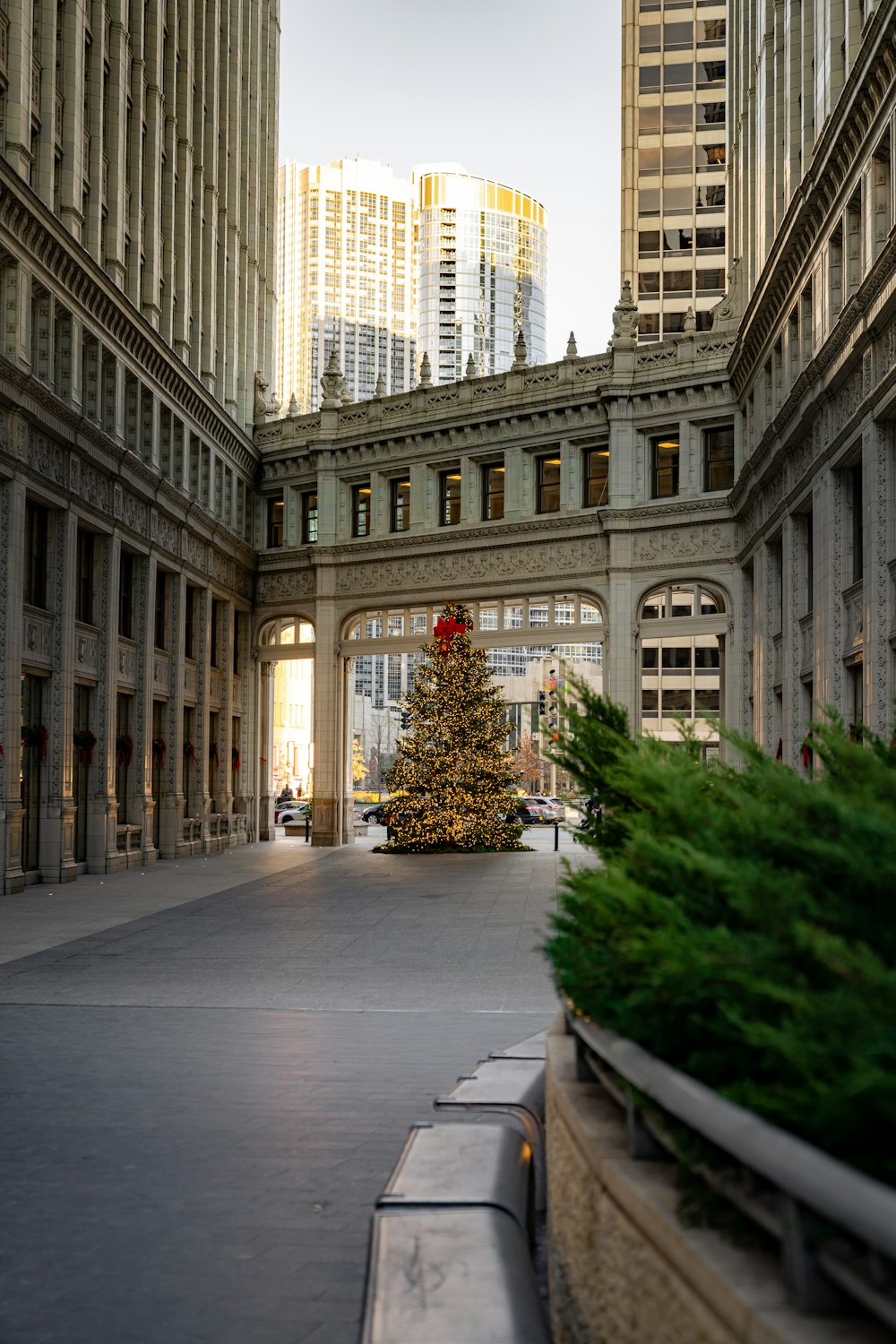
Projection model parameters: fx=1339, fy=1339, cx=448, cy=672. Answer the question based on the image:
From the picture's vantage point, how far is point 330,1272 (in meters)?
5.89

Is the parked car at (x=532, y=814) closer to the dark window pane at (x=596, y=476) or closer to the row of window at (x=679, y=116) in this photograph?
the dark window pane at (x=596, y=476)

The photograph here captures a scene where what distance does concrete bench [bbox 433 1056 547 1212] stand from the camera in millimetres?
6840

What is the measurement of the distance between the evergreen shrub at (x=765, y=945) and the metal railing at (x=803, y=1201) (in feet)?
0.26

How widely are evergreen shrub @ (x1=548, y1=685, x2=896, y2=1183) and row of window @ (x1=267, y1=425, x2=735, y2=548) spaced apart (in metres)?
35.4

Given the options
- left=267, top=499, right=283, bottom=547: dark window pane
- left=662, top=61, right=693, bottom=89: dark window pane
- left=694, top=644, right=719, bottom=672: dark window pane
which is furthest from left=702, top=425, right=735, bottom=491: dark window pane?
left=694, top=644, right=719, bottom=672: dark window pane

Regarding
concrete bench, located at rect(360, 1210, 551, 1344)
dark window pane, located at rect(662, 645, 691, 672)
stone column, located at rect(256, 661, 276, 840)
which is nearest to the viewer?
concrete bench, located at rect(360, 1210, 551, 1344)

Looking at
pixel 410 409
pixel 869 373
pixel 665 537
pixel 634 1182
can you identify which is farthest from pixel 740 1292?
pixel 410 409

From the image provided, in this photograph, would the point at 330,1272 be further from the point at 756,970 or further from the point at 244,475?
the point at 244,475

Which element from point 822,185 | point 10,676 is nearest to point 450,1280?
point 10,676

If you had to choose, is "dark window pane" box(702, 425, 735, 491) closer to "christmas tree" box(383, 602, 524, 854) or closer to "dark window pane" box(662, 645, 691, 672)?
"christmas tree" box(383, 602, 524, 854)

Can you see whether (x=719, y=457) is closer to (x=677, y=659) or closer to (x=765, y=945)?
(x=765, y=945)

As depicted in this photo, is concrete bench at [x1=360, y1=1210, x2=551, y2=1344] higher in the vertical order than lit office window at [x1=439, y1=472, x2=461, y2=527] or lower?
lower

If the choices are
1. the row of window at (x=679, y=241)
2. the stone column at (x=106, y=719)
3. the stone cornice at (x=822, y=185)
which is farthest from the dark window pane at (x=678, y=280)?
the stone column at (x=106, y=719)

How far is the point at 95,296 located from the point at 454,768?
17008 mm
